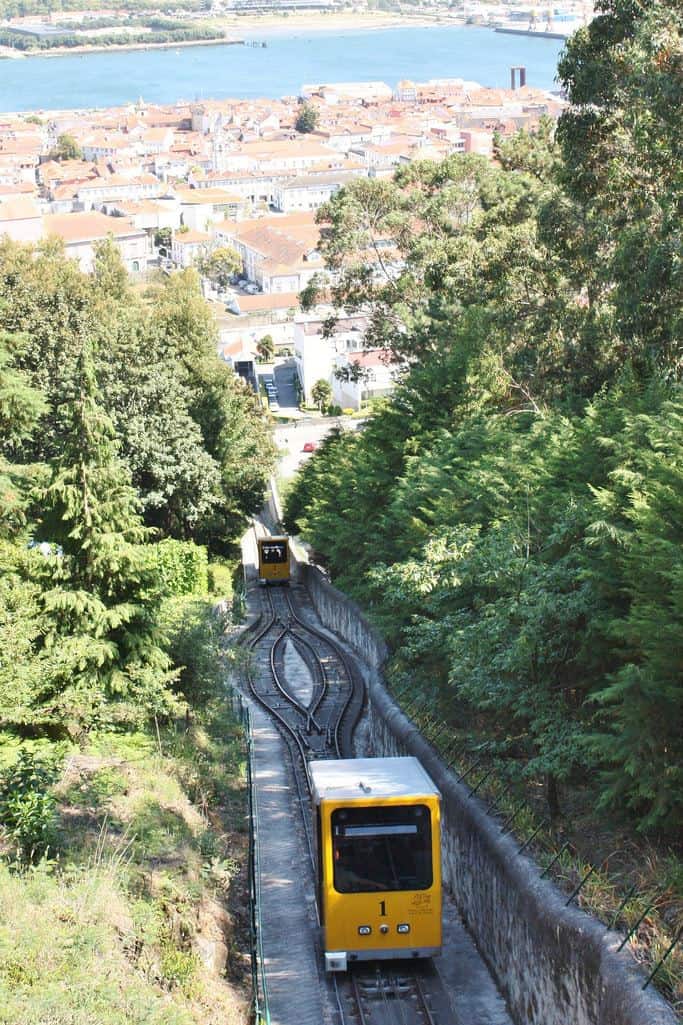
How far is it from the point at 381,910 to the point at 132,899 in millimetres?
2150

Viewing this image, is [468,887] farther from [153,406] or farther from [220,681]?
[153,406]

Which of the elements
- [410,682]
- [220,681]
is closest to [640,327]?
[410,682]

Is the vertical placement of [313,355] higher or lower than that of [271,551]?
lower

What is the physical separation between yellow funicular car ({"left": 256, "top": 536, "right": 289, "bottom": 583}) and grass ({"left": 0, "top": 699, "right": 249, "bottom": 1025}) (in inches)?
908

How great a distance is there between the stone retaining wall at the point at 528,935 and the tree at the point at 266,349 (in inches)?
3325

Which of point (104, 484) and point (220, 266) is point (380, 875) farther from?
point (220, 266)

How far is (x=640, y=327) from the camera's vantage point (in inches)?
780

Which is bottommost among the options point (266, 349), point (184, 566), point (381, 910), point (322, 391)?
point (266, 349)

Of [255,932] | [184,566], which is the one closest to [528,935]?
[255,932]

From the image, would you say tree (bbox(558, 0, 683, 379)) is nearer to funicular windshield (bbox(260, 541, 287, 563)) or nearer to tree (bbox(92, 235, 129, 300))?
funicular windshield (bbox(260, 541, 287, 563))

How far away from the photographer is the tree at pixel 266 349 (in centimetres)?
9869

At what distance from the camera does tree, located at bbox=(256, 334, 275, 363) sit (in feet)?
324

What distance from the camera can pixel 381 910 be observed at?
11.2 meters

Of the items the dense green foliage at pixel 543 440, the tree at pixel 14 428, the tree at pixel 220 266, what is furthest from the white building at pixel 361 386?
the tree at pixel 220 266
